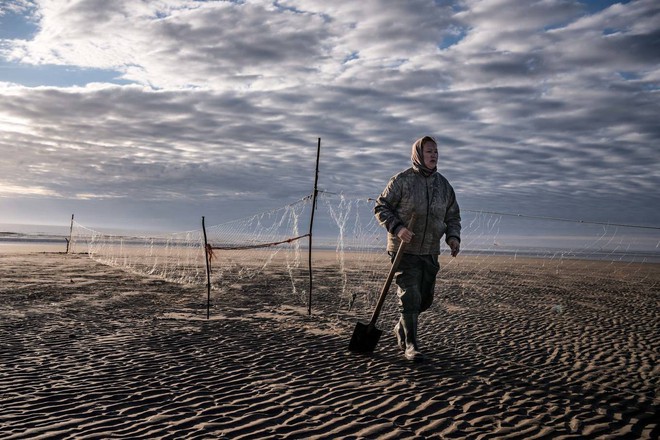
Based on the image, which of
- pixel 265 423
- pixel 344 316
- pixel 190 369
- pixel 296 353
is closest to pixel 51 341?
pixel 190 369

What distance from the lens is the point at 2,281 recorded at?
1447 cm

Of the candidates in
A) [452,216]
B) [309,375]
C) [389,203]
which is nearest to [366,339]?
[309,375]

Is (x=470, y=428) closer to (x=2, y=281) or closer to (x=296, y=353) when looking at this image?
(x=296, y=353)

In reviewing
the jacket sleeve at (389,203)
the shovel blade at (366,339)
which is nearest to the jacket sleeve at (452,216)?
the jacket sleeve at (389,203)

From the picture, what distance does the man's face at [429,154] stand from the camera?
5.94 metres

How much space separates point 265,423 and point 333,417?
→ 0.60 m

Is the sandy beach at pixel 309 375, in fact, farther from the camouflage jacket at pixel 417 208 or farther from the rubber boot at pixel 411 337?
the camouflage jacket at pixel 417 208

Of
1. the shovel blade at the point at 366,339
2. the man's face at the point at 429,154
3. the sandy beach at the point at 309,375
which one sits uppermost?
the man's face at the point at 429,154

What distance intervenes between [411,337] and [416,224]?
145 centimetres

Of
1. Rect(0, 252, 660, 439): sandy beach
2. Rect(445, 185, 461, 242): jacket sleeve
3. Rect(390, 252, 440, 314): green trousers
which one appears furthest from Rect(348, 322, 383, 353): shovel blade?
Rect(445, 185, 461, 242): jacket sleeve

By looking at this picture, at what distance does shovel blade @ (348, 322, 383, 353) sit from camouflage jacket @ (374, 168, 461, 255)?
3.68 ft

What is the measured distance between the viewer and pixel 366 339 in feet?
20.3

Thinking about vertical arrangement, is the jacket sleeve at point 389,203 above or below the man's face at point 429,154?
below

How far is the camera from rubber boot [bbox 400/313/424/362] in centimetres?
584
